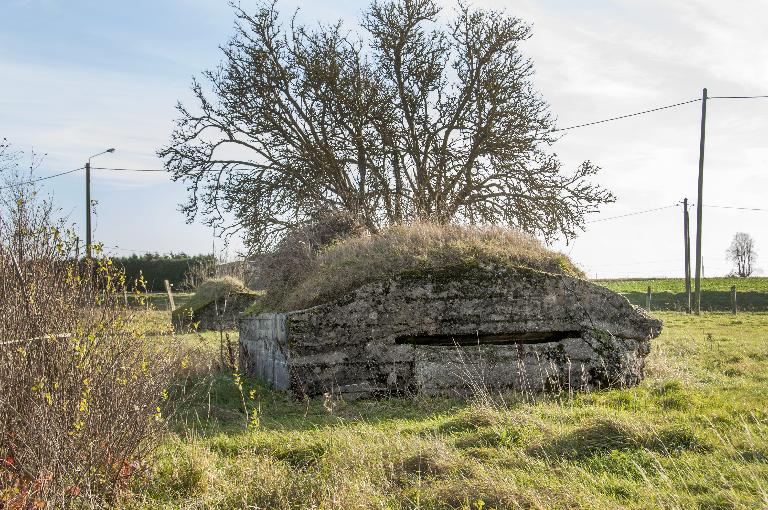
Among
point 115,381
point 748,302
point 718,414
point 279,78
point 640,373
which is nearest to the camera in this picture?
point 115,381

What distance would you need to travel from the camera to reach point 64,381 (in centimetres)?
507

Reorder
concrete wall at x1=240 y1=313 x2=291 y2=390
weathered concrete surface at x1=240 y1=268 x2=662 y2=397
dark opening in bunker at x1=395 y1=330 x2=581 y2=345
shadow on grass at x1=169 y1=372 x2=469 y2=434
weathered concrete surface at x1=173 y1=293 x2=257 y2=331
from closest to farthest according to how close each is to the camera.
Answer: shadow on grass at x1=169 y1=372 x2=469 y2=434 → weathered concrete surface at x1=240 y1=268 x2=662 y2=397 → dark opening in bunker at x1=395 y1=330 x2=581 y2=345 → concrete wall at x1=240 y1=313 x2=291 y2=390 → weathered concrete surface at x1=173 y1=293 x2=257 y2=331

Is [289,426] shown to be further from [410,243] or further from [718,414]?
[718,414]

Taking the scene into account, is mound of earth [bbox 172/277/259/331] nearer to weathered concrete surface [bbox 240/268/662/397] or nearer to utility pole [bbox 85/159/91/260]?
utility pole [bbox 85/159/91/260]

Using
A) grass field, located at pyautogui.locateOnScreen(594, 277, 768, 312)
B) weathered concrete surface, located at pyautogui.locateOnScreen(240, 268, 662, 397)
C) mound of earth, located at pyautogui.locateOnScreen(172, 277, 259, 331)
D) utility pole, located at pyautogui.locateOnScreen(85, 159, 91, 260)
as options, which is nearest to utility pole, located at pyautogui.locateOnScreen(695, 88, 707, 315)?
grass field, located at pyautogui.locateOnScreen(594, 277, 768, 312)

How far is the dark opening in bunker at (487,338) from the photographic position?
940 cm

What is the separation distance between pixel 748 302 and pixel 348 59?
2588cm

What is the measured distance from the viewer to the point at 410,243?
10.3m

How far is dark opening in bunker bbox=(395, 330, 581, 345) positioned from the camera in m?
9.40

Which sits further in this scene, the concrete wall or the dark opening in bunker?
the concrete wall

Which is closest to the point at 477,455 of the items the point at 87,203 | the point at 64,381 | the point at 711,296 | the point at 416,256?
the point at 64,381

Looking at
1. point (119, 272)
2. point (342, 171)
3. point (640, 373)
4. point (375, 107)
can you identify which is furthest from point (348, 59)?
point (119, 272)

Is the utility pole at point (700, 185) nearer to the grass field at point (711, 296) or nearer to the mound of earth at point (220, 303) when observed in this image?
the grass field at point (711, 296)

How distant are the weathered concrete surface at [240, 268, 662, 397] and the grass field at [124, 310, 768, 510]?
0.45 metres
